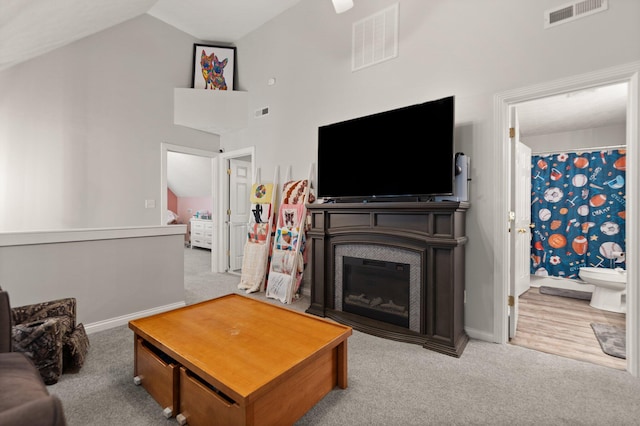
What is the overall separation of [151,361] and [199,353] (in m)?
0.44

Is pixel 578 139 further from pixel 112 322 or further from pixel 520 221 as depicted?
pixel 112 322

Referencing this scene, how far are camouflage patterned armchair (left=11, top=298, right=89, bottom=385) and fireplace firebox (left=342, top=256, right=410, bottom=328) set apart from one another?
2.16 m

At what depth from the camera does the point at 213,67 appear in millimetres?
4879

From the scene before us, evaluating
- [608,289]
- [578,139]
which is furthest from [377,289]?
[578,139]

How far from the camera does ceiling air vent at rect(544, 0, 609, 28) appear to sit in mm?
2084

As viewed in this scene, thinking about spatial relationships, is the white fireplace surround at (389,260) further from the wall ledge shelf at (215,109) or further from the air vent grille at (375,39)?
the wall ledge shelf at (215,109)

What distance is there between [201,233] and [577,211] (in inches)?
307

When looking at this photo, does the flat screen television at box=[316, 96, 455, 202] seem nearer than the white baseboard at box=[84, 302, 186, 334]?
Yes

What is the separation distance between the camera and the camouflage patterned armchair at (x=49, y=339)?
1805mm

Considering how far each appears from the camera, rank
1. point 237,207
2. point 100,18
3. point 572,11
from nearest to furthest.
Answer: point 572,11 → point 100,18 → point 237,207

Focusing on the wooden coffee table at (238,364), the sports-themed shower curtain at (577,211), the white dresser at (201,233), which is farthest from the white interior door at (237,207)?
the sports-themed shower curtain at (577,211)

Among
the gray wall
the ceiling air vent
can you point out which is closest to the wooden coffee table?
the gray wall

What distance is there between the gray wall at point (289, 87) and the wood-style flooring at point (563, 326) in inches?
19.0

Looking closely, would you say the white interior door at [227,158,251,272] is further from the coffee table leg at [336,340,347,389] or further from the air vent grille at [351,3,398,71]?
the coffee table leg at [336,340,347,389]
